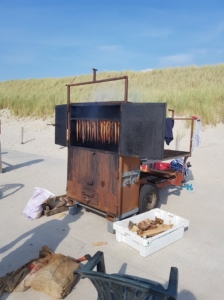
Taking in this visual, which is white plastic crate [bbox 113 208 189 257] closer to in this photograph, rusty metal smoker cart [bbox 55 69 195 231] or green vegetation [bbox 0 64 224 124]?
rusty metal smoker cart [bbox 55 69 195 231]

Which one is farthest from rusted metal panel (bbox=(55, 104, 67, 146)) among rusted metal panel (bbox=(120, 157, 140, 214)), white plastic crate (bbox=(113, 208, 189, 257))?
white plastic crate (bbox=(113, 208, 189, 257))

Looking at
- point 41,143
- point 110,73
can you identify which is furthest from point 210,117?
point 110,73

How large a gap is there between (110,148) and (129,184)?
689mm

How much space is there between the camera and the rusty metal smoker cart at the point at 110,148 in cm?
380

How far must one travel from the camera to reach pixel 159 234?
3.83 m

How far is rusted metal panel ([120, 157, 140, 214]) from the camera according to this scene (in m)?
4.26

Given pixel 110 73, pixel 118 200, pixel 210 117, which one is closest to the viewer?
pixel 118 200

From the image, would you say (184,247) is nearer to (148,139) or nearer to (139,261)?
(139,261)

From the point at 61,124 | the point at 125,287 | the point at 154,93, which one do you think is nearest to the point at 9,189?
the point at 61,124

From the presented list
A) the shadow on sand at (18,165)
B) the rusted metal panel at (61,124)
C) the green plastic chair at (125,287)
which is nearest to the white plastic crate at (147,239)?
the green plastic chair at (125,287)

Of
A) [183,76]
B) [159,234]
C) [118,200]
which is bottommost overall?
[159,234]

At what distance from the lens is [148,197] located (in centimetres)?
511

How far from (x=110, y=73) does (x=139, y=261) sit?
33.6 m

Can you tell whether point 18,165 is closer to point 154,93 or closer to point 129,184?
point 129,184
